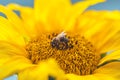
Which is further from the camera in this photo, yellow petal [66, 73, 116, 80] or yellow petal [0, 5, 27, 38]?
yellow petal [0, 5, 27, 38]

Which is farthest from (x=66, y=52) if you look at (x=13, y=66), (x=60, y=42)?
(x=13, y=66)

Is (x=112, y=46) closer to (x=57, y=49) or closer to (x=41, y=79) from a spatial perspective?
(x=57, y=49)

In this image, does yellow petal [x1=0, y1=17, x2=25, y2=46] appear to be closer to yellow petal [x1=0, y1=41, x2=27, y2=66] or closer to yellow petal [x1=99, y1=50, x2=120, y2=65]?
yellow petal [x1=0, y1=41, x2=27, y2=66]

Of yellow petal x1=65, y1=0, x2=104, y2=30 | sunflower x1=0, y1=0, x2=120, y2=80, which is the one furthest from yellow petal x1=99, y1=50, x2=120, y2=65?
yellow petal x1=65, y1=0, x2=104, y2=30

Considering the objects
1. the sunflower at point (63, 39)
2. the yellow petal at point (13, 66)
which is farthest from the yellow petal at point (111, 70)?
the yellow petal at point (13, 66)

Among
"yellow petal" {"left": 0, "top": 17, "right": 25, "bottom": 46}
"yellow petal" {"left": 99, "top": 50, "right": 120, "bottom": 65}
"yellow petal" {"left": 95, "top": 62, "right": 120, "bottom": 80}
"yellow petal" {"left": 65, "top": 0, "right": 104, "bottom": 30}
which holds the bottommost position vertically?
"yellow petal" {"left": 95, "top": 62, "right": 120, "bottom": 80}

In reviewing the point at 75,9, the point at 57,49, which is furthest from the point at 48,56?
the point at 75,9

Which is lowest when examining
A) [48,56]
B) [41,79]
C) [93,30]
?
[41,79]
